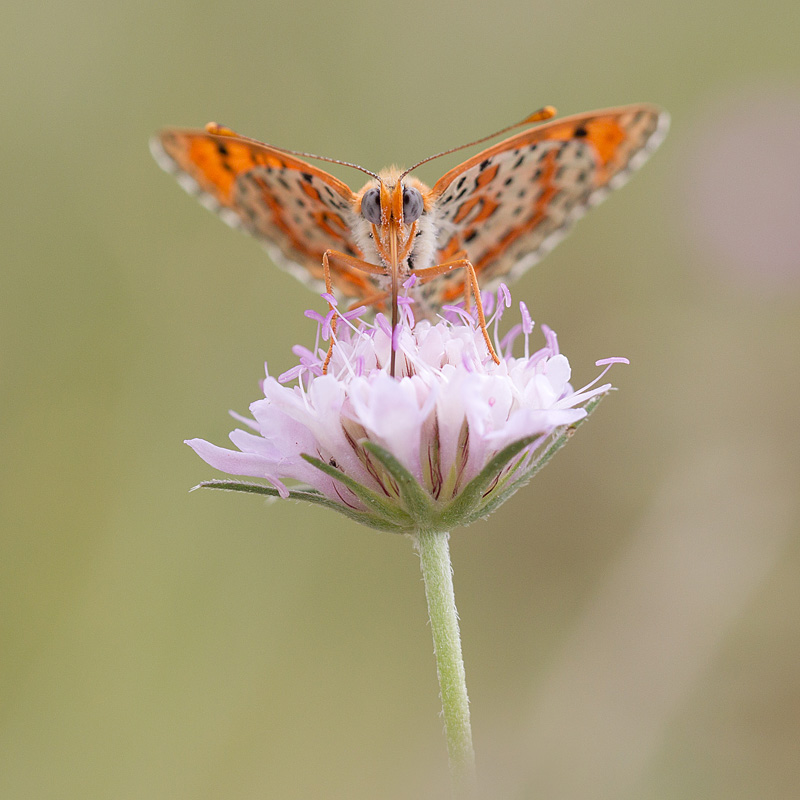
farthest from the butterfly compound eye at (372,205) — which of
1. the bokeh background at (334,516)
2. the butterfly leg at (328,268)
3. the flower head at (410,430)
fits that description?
the bokeh background at (334,516)

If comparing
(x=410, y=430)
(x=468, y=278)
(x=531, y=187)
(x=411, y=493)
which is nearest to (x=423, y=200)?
(x=468, y=278)

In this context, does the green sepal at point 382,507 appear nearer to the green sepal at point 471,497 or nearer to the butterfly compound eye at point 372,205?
the green sepal at point 471,497

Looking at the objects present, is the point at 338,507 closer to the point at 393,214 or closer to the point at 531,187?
the point at 393,214

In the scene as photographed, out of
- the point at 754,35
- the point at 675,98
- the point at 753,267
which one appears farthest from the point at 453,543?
the point at 754,35

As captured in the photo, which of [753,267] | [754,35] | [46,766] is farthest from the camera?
[754,35]

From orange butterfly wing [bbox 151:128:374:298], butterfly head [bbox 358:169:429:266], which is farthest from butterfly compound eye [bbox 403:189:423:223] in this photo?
A: orange butterfly wing [bbox 151:128:374:298]

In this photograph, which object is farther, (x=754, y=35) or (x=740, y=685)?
(x=754, y=35)

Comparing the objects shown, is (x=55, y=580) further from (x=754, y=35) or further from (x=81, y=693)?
(x=754, y=35)
